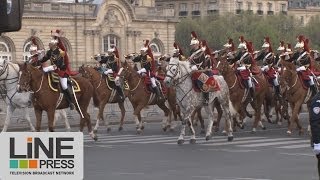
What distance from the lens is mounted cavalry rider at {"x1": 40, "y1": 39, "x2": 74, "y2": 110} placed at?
24359mm

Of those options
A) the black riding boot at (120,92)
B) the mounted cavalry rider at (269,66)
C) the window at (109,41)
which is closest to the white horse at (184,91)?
the black riding boot at (120,92)

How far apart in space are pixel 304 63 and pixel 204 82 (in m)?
3.86

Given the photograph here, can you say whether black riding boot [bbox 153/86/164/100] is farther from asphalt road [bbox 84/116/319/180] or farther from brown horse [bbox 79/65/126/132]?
asphalt road [bbox 84/116/319/180]

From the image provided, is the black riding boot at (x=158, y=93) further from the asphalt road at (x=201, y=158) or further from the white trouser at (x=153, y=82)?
the asphalt road at (x=201, y=158)

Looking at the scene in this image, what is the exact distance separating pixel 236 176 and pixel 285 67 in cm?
1065

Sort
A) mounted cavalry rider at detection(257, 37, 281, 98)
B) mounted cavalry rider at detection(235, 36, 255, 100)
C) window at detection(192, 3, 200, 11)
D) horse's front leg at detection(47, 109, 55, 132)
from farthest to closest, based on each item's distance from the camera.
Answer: window at detection(192, 3, 200, 11), mounted cavalry rider at detection(257, 37, 281, 98), mounted cavalry rider at detection(235, 36, 255, 100), horse's front leg at detection(47, 109, 55, 132)

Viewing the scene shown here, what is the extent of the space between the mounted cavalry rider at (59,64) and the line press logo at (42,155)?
50.2ft

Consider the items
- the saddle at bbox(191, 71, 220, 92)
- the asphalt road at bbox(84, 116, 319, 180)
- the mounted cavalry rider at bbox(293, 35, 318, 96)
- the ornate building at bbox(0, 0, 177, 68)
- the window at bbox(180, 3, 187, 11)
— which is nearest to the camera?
the asphalt road at bbox(84, 116, 319, 180)

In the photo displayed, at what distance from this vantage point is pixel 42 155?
8922 millimetres

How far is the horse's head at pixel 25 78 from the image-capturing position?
Answer: 77.8ft

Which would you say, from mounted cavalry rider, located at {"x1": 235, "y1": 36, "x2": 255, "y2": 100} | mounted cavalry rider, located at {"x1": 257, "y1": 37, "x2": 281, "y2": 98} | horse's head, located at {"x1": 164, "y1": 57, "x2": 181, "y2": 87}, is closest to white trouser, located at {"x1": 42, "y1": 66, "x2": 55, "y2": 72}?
horse's head, located at {"x1": 164, "y1": 57, "x2": 181, "y2": 87}

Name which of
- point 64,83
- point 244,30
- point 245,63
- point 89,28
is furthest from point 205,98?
point 244,30

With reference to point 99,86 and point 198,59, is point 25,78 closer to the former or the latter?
point 198,59

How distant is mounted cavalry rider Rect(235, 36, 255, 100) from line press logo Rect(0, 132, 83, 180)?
19336mm
